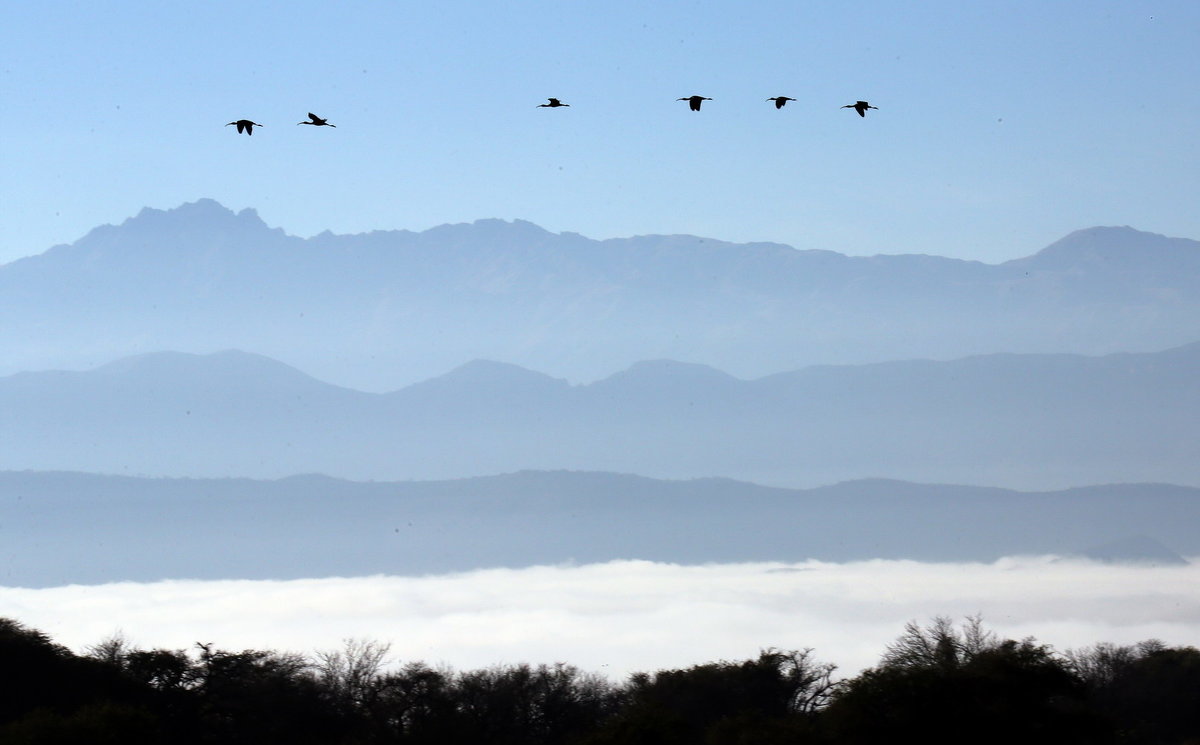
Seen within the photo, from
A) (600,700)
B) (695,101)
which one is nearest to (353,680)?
(600,700)

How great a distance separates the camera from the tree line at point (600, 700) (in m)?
80.1

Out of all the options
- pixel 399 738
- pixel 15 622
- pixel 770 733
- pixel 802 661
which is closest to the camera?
pixel 770 733

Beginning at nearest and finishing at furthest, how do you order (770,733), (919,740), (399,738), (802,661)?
(919,740) → (770,733) → (399,738) → (802,661)

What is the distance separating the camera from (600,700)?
133m

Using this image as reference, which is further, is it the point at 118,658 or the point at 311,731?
the point at 118,658

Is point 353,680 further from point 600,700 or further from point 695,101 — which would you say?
point 695,101

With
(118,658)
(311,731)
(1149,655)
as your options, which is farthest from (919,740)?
(1149,655)

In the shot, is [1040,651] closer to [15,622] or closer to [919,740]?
[919,740]

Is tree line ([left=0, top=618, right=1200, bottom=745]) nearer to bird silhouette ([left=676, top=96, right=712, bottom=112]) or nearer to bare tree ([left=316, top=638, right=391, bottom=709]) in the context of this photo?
bare tree ([left=316, top=638, right=391, bottom=709])

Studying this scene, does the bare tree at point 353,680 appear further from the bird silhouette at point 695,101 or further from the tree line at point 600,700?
the bird silhouette at point 695,101

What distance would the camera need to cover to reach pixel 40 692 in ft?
330

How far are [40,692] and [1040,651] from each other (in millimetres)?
61747

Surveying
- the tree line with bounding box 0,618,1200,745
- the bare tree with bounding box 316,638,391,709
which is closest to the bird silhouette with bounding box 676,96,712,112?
the tree line with bounding box 0,618,1200,745

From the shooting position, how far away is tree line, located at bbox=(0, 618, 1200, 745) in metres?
80.1
